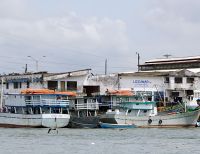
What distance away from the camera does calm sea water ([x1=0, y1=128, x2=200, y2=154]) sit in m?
40.6

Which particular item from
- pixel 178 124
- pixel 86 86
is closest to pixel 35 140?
pixel 178 124

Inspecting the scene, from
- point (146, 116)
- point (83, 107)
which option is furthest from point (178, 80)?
point (83, 107)

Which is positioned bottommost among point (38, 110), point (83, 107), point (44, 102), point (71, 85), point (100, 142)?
point (100, 142)

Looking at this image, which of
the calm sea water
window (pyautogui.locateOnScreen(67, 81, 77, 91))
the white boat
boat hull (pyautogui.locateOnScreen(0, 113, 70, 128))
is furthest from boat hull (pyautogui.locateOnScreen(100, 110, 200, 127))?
window (pyautogui.locateOnScreen(67, 81, 77, 91))

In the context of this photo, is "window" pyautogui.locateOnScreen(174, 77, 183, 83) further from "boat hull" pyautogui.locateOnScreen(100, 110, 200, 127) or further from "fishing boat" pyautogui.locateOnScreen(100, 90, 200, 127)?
"boat hull" pyautogui.locateOnScreen(100, 110, 200, 127)

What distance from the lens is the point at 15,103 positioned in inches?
2584

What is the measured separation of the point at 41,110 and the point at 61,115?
2.27m

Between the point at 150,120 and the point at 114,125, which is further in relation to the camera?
the point at 150,120

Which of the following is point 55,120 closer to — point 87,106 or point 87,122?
point 87,122

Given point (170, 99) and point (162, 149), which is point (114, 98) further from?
point (162, 149)

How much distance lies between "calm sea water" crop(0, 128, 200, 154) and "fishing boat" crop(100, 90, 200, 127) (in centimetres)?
675

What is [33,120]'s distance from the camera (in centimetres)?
6325

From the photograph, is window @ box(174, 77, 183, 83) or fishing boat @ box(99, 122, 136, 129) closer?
fishing boat @ box(99, 122, 136, 129)

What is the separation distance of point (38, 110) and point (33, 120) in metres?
2.17
